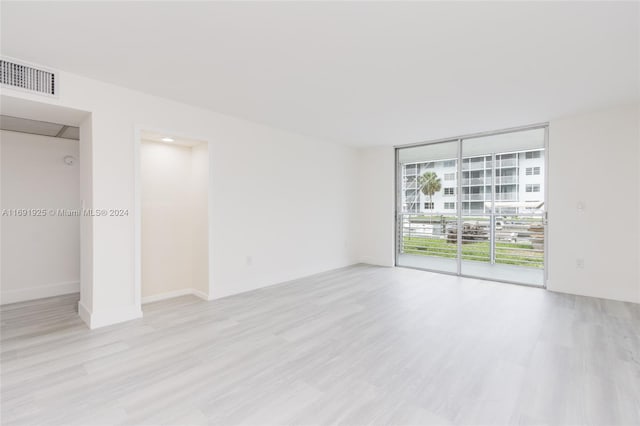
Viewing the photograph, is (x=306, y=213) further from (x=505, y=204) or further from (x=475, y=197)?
(x=505, y=204)

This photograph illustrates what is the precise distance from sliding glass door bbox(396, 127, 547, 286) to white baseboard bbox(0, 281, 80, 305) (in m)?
5.30

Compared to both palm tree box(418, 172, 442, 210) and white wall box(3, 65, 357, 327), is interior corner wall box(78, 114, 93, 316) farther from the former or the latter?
palm tree box(418, 172, 442, 210)

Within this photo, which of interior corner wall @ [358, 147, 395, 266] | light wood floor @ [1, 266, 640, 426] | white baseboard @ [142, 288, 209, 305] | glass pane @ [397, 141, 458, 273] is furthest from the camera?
interior corner wall @ [358, 147, 395, 266]

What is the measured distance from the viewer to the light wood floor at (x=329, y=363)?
1712mm

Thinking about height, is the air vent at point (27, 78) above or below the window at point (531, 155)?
above

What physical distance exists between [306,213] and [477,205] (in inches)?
114

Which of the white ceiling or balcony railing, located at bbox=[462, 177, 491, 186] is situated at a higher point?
the white ceiling

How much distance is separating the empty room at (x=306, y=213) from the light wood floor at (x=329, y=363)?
20 millimetres

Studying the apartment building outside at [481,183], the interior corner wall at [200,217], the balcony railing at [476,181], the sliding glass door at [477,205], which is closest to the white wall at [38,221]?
the interior corner wall at [200,217]

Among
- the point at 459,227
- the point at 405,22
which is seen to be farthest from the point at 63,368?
the point at 459,227

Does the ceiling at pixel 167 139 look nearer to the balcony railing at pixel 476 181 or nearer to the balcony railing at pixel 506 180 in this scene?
the balcony railing at pixel 476 181

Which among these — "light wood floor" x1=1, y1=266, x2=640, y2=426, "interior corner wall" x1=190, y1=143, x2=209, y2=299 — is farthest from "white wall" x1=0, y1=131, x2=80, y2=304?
"interior corner wall" x1=190, y1=143, x2=209, y2=299

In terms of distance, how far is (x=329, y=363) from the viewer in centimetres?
225

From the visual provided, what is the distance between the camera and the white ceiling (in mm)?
1890
